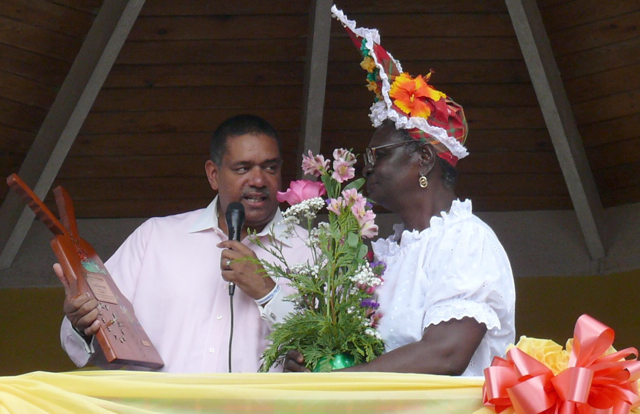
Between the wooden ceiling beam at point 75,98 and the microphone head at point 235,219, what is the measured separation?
231 centimetres

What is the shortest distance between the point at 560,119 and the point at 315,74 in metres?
1.37

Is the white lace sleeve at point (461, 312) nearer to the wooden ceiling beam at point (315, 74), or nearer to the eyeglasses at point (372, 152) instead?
the eyeglasses at point (372, 152)

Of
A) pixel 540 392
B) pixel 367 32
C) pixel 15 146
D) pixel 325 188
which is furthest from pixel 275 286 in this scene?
pixel 15 146

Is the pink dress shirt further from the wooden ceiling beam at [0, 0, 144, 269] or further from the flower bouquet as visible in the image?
the wooden ceiling beam at [0, 0, 144, 269]

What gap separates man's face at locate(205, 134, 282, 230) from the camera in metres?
3.21

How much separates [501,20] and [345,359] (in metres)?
3.36

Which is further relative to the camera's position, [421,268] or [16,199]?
[16,199]

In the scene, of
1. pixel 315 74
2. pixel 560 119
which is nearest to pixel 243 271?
pixel 315 74

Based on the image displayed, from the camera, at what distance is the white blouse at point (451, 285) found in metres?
2.52

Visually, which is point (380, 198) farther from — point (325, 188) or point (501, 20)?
point (501, 20)

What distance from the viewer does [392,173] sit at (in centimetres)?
284

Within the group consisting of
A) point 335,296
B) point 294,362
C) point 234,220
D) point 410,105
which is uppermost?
point 410,105

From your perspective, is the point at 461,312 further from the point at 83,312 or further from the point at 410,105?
the point at 83,312

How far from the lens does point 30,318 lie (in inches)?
247
